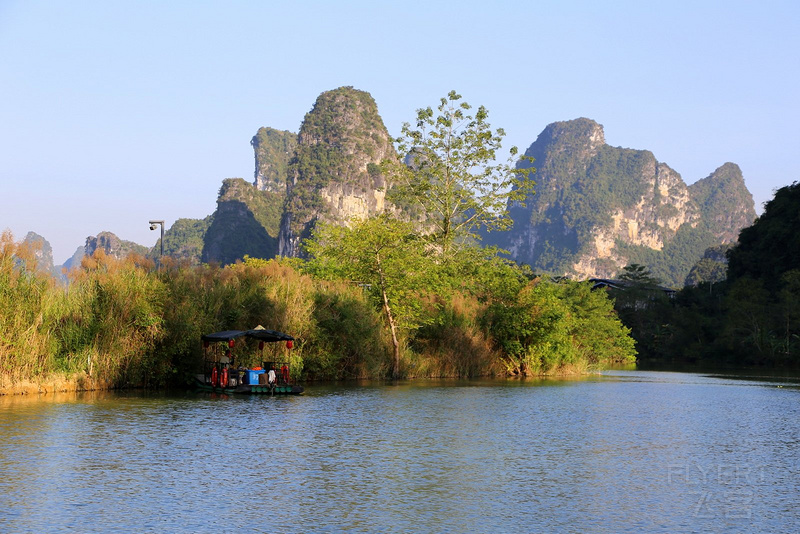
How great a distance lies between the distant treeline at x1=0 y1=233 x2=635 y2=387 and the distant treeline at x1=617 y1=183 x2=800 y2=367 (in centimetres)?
3198

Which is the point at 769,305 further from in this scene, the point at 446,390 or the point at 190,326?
the point at 190,326

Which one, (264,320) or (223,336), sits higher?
(264,320)

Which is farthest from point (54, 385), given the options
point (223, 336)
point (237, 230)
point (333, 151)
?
point (237, 230)

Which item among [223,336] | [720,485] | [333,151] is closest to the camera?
[720,485]

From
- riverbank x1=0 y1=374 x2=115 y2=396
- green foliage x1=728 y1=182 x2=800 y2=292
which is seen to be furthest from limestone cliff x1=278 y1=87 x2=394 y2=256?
riverbank x1=0 y1=374 x2=115 y2=396

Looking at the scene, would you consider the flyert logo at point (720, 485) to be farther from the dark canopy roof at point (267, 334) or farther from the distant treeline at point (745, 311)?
the distant treeline at point (745, 311)

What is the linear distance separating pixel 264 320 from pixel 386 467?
1989cm

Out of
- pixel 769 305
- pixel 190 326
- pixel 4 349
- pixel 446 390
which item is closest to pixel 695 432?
pixel 446 390

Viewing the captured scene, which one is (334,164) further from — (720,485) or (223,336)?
(720,485)

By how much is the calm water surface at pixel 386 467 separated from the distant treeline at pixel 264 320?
257 cm

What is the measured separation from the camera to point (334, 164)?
177125mm

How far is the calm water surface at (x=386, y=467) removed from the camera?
1125 centimetres

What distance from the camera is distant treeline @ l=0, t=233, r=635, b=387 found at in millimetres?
27109

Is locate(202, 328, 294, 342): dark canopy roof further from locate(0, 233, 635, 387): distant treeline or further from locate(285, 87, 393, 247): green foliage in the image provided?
locate(285, 87, 393, 247): green foliage
